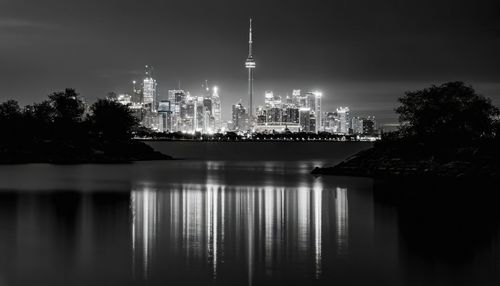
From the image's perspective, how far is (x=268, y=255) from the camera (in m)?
24.8

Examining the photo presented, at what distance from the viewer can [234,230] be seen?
31562mm

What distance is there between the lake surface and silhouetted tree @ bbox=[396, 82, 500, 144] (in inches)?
807

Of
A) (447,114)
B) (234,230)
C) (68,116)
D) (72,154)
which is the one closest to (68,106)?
(68,116)

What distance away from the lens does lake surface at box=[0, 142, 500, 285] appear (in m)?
21.6

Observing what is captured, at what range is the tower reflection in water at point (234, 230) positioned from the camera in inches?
925

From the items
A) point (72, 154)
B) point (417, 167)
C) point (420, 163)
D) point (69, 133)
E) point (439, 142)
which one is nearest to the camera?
point (417, 167)

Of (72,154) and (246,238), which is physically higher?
(72,154)

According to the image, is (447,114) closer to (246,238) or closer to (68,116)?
(246,238)

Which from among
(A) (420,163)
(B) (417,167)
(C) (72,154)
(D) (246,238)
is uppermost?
(C) (72,154)

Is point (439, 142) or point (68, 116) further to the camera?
point (68, 116)

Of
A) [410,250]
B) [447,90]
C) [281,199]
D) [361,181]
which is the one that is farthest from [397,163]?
[410,250]

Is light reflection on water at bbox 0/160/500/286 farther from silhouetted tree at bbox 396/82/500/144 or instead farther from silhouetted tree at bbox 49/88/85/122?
silhouetted tree at bbox 49/88/85/122

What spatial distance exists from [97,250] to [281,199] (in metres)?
23.0

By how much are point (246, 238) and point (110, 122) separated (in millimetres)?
101862
